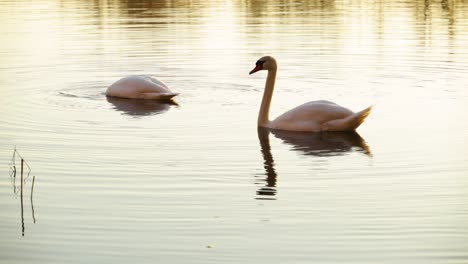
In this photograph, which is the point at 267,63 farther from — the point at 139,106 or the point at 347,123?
the point at 139,106

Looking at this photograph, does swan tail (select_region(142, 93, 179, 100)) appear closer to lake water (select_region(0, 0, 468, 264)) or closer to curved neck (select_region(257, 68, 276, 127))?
lake water (select_region(0, 0, 468, 264))

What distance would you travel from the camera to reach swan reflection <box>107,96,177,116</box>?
1597 centimetres

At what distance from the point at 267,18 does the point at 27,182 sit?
22.7 meters

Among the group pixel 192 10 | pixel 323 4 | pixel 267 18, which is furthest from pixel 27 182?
pixel 323 4

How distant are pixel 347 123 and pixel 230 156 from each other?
2.08 meters

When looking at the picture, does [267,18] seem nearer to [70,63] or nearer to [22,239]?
[70,63]

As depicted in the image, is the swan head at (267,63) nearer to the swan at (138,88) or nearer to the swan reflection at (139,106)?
the swan reflection at (139,106)

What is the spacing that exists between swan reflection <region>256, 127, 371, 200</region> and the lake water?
0.03m

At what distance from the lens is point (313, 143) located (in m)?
13.4

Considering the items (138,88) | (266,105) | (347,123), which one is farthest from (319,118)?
(138,88)

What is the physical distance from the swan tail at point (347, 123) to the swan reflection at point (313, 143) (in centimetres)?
7

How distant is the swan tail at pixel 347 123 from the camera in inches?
542

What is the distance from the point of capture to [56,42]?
25.7 meters

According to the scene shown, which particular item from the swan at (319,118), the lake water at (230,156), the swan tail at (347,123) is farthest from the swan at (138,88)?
the swan tail at (347,123)
